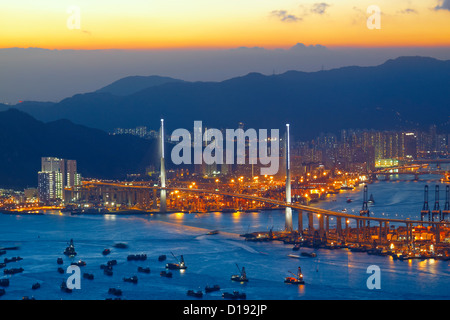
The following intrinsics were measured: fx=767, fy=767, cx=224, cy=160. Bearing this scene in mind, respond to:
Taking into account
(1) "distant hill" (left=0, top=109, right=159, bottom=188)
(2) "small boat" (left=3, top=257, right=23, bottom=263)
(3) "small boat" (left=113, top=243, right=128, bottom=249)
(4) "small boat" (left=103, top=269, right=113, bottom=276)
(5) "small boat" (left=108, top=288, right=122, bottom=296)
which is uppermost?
(1) "distant hill" (left=0, top=109, right=159, bottom=188)

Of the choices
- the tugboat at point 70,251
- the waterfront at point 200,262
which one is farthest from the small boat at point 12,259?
the tugboat at point 70,251

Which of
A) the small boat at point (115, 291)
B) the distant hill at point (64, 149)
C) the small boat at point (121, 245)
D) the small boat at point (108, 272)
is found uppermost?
the distant hill at point (64, 149)

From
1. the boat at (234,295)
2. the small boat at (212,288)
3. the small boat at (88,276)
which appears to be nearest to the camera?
the boat at (234,295)

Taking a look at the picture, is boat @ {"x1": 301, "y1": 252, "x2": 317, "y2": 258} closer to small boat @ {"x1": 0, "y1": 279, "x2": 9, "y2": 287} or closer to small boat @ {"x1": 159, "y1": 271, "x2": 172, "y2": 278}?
small boat @ {"x1": 159, "y1": 271, "x2": 172, "y2": 278}

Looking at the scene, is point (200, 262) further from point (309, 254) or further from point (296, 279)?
point (296, 279)

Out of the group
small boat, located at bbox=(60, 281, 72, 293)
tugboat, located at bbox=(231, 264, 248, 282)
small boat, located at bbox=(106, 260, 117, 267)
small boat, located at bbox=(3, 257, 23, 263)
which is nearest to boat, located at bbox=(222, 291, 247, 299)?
tugboat, located at bbox=(231, 264, 248, 282)

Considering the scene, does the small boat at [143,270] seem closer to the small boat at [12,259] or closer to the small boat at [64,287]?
the small boat at [64,287]

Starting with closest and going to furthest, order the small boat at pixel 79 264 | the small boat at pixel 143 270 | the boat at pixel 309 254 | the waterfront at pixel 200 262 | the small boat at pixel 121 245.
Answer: the waterfront at pixel 200 262 → the small boat at pixel 143 270 → the small boat at pixel 79 264 → the boat at pixel 309 254 → the small boat at pixel 121 245

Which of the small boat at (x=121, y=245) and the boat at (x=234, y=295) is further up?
the small boat at (x=121, y=245)
